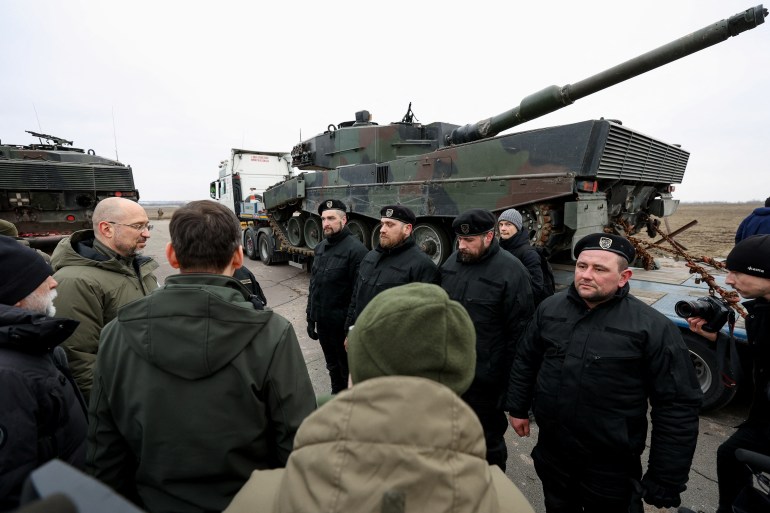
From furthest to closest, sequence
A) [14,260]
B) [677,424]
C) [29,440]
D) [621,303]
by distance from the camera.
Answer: [621,303] < [677,424] < [14,260] < [29,440]

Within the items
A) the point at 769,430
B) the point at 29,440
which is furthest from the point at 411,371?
the point at 769,430

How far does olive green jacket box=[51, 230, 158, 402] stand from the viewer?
2.04 metres

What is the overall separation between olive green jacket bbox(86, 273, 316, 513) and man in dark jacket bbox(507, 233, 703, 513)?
1.40 metres

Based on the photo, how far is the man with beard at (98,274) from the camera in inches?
80.8

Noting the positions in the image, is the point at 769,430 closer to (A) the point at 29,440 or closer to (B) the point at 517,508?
(B) the point at 517,508

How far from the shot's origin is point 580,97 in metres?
5.68

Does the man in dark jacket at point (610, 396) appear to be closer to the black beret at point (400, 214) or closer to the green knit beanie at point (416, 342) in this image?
the green knit beanie at point (416, 342)

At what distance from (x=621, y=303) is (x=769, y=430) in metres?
0.91

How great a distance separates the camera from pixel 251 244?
12.8 meters

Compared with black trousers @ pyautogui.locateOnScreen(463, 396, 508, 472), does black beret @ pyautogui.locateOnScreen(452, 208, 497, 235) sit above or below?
above

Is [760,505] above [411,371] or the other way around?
Result: the other way around

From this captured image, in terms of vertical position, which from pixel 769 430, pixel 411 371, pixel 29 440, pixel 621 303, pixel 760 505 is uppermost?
pixel 411 371

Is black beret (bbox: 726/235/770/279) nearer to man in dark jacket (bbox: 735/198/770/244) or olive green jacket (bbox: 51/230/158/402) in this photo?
olive green jacket (bbox: 51/230/158/402)

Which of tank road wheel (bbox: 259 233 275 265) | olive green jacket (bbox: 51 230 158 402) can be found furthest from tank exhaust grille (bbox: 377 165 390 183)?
olive green jacket (bbox: 51 230 158 402)
